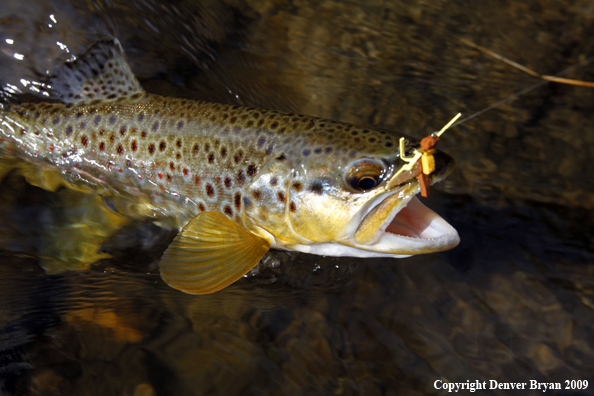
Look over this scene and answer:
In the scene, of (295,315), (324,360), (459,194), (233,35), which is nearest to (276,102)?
(233,35)

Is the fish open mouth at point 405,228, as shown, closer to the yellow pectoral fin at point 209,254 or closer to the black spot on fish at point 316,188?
the black spot on fish at point 316,188

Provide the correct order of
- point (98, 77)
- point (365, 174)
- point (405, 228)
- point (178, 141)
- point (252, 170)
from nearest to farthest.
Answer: point (365, 174) < point (405, 228) < point (252, 170) < point (178, 141) < point (98, 77)

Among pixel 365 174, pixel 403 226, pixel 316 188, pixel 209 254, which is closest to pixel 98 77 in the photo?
pixel 209 254

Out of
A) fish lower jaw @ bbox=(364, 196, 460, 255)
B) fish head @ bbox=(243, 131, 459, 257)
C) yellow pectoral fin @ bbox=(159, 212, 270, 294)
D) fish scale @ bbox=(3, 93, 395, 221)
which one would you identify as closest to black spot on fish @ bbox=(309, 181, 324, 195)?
fish head @ bbox=(243, 131, 459, 257)

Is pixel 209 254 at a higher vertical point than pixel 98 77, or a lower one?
lower

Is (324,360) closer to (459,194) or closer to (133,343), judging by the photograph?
(133,343)

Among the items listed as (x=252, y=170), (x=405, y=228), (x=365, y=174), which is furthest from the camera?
(x=252, y=170)

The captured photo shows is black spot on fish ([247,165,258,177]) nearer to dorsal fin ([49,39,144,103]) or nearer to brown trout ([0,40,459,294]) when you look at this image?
brown trout ([0,40,459,294])

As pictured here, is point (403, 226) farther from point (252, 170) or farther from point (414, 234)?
point (252, 170)
